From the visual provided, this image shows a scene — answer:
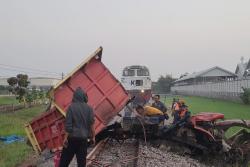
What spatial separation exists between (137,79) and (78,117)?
2345cm

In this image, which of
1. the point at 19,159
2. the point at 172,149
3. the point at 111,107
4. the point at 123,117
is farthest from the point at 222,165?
the point at 19,159

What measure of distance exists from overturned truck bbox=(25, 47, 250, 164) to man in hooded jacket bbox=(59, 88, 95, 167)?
2.98m

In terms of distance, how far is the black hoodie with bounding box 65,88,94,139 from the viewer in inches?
309

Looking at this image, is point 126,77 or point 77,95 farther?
point 126,77

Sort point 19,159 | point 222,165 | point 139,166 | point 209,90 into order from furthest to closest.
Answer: point 209,90 → point 19,159 → point 222,165 → point 139,166

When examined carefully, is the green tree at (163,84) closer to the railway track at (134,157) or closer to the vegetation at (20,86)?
the vegetation at (20,86)

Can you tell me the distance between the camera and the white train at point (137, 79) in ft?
100

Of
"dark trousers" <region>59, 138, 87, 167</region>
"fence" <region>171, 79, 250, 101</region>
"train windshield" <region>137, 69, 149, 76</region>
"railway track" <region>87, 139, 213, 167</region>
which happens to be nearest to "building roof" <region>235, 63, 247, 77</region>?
"fence" <region>171, 79, 250, 101</region>

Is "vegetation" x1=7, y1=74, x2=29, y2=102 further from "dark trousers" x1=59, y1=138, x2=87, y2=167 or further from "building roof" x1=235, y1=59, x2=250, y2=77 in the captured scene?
"building roof" x1=235, y1=59, x2=250, y2=77

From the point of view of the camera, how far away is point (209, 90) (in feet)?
225

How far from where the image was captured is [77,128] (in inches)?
311

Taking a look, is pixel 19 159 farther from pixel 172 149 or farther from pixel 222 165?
pixel 222 165

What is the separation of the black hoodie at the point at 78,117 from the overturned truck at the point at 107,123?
128 inches

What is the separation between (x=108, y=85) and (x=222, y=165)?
4.02 metres
